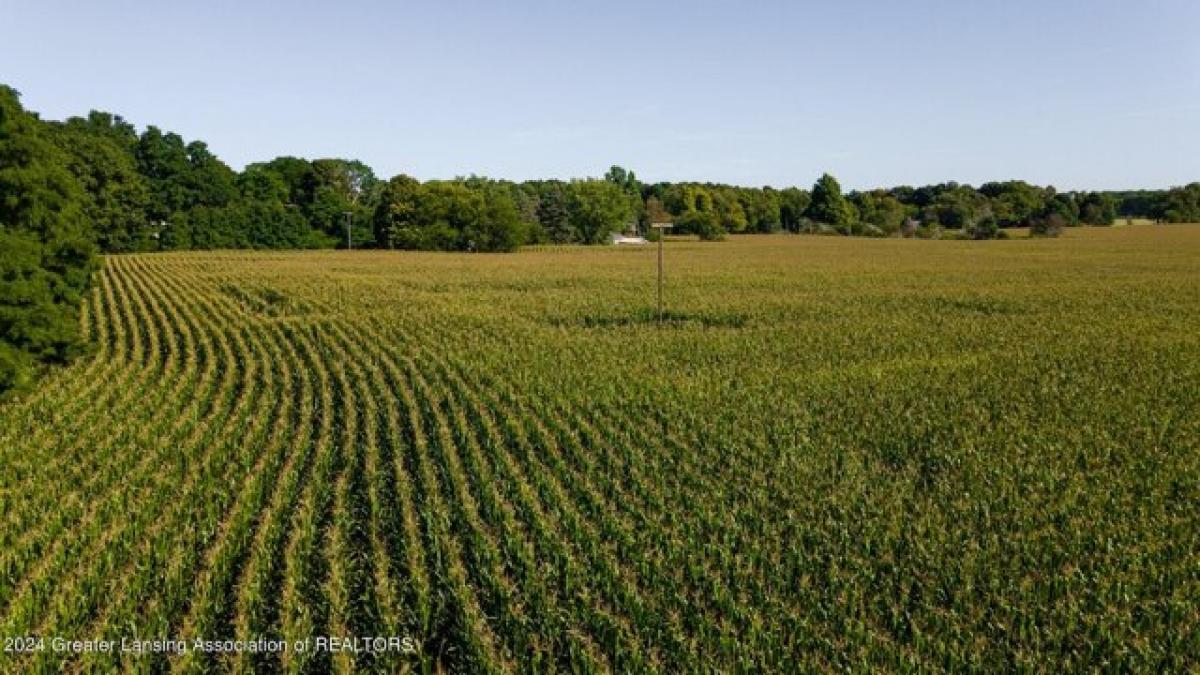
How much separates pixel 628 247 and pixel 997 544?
111396 mm

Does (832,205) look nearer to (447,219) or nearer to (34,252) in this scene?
(447,219)

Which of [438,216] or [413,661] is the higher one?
[438,216]

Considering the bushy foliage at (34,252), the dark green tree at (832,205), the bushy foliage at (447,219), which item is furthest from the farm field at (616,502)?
the dark green tree at (832,205)

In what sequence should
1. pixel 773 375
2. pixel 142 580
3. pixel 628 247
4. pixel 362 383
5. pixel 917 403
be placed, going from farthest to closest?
pixel 628 247
pixel 773 375
pixel 362 383
pixel 917 403
pixel 142 580

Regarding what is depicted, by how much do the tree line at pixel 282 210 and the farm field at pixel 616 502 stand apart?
11.8ft

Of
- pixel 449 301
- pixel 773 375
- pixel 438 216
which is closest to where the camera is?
pixel 773 375

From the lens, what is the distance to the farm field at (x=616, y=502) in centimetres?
823

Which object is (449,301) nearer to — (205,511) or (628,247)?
(205,511)

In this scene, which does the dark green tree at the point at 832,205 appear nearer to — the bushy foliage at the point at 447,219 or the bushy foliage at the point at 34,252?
the bushy foliage at the point at 447,219

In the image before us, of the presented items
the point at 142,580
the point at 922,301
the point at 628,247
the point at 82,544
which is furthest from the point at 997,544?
the point at 628,247

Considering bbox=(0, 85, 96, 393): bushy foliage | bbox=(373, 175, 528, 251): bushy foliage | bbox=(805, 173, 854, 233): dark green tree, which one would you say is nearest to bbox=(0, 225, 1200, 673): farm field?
bbox=(0, 85, 96, 393): bushy foliage

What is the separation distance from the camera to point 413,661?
782cm

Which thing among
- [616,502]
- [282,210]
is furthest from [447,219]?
[616,502]

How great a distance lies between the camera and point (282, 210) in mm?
102375
